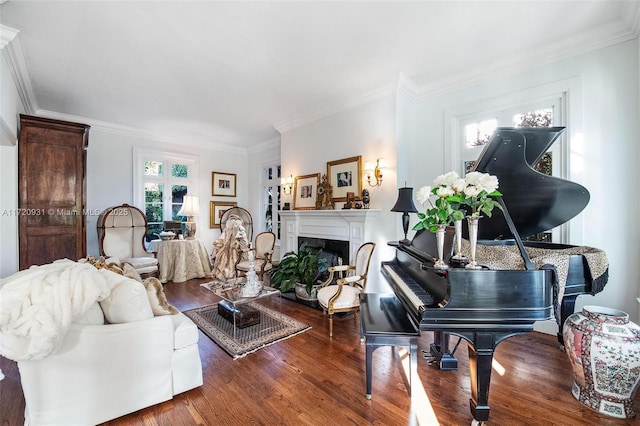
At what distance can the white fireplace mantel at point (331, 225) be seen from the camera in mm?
3832

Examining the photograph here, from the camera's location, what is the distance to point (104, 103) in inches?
165

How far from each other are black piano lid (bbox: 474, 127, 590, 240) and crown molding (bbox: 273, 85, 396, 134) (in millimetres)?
2007

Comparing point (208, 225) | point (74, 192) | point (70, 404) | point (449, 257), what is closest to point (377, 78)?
point (449, 257)

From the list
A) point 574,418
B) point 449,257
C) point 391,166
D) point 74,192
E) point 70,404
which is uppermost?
point 391,166

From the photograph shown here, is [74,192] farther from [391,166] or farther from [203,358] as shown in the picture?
[391,166]

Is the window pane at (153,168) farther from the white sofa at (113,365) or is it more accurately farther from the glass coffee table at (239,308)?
the white sofa at (113,365)

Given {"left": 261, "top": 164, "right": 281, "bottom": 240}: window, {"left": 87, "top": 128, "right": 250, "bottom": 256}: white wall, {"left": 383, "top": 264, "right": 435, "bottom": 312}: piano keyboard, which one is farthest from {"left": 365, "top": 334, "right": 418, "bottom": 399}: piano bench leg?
{"left": 87, "top": 128, "right": 250, "bottom": 256}: white wall

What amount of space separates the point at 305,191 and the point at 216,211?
290cm

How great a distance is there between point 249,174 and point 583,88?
643cm

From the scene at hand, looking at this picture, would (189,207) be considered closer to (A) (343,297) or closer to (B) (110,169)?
(B) (110,169)

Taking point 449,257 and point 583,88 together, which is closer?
point 449,257

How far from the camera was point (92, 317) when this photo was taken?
1703 mm

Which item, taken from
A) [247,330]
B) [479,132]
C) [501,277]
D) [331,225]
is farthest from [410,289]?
[479,132]

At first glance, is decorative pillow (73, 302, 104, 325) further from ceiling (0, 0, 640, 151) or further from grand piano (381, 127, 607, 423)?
ceiling (0, 0, 640, 151)
